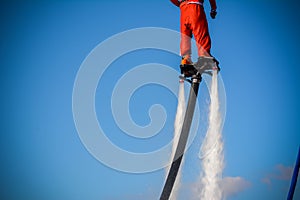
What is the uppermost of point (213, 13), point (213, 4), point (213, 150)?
point (213, 4)

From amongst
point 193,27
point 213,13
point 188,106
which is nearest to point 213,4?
point 213,13

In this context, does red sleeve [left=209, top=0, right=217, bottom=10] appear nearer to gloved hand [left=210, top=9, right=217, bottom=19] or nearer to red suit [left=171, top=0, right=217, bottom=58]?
gloved hand [left=210, top=9, right=217, bottom=19]

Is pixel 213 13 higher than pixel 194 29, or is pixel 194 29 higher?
pixel 213 13

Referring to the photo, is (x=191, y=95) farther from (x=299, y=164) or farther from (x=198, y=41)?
(x=299, y=164)

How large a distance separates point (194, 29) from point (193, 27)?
0.05m

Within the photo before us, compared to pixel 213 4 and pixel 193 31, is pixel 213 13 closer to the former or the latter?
pixel 213 4

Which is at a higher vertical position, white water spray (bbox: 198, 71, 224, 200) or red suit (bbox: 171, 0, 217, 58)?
red suit (bbox: 171, 0, 217, 58)

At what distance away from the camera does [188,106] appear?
566 cm

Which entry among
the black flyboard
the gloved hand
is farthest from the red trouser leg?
the gloved hand

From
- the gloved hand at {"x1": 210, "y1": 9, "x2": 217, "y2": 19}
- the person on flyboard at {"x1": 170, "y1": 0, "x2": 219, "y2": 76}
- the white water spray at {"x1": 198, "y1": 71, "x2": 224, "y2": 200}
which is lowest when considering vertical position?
the white water spray at {"x1": 198, "y1": 71, "x2": 224, "y2": 200}

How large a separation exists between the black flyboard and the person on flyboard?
→ 32 millimetres

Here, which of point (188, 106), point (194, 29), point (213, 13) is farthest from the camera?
point (213, 13)

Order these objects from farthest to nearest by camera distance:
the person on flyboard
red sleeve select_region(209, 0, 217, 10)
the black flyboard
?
red sleeve select_region(209, 0, 217, 10), the person on flyboard, the black flyboard

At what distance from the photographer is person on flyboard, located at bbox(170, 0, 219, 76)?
5.96 meters
